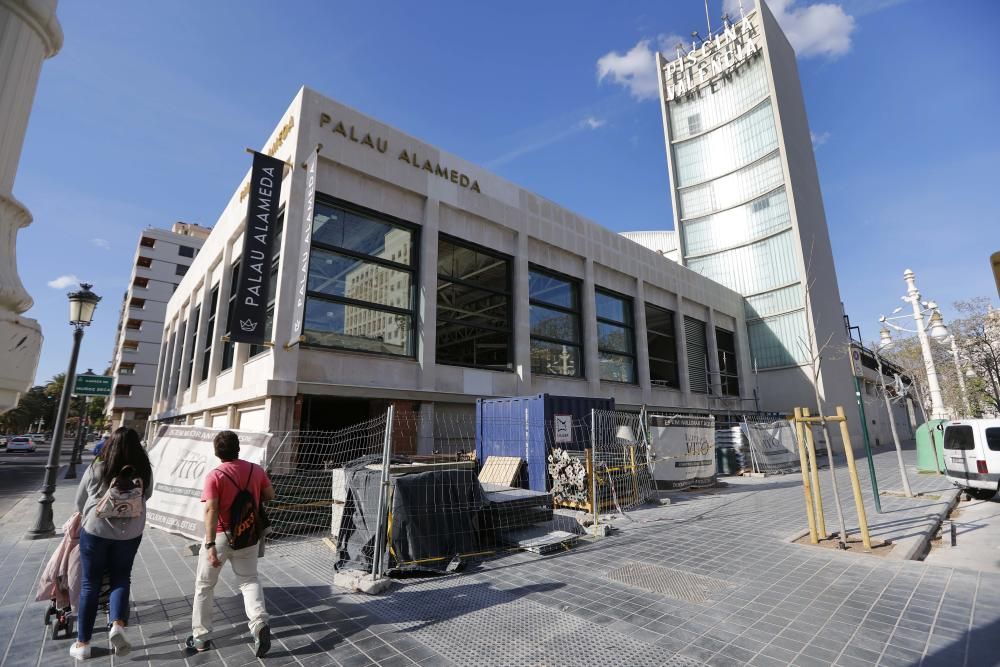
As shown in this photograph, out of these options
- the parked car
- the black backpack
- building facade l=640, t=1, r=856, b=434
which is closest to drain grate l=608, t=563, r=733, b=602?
the black backpack

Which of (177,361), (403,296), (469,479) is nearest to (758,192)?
(403,296)

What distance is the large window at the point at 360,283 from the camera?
1300 centimetres

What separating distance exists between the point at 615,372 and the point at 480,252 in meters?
9.03

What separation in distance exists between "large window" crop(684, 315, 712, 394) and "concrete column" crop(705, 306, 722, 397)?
216mm

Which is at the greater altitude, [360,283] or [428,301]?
[360,283]

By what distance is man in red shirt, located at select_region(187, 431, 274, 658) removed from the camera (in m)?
3.86

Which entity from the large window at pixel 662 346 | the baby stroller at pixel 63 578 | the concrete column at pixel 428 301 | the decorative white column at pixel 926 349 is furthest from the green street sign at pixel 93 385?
the decorative white column at pixel 926 349

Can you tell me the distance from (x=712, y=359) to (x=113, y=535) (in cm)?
2948

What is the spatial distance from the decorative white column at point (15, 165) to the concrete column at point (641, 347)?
22262 millimetres

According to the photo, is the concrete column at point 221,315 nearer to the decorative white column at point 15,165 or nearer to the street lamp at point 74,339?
the street lamp at point 74,339

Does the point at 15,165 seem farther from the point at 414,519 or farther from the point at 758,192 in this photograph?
the point at 758,192

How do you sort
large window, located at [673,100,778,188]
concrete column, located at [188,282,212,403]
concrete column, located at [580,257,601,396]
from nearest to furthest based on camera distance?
concrete column, located at [580,257,601,396]
concrete column, located at [188,282,212,403]
large window, located at [673,100,778,188]

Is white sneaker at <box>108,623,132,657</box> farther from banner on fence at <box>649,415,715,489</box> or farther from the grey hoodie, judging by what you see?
banner on fence at <box>649,415,715,489</box>

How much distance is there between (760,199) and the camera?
3216cm
